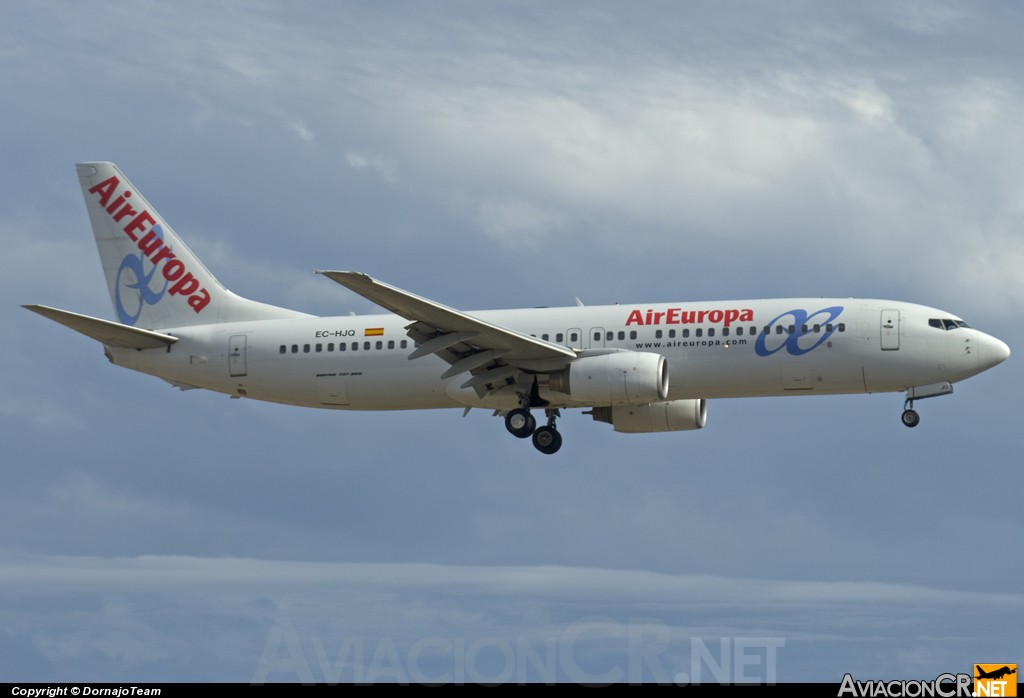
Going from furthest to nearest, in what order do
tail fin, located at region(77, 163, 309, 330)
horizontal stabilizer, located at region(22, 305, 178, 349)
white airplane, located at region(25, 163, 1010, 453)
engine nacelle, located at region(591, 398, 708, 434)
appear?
tail fin, located at region(77, 163, 309, 330) < engine nacelle, located at region(591, 398, 708, 434) < horizontal stabilizer, located at region(22, 305, 178, 349) < white airplane, located at region(25, 163, 1010, 453)

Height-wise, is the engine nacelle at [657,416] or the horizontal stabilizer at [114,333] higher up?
the horizontal stabilizer at [114,333]

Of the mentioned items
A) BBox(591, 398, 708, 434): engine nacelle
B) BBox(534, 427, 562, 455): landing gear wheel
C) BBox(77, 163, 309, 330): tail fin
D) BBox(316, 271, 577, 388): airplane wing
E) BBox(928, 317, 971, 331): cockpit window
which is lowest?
BBox(534, 427, 562, 455): landing gear wheel

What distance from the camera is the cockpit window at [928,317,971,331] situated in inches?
2106

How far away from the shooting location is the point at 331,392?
2254 inches

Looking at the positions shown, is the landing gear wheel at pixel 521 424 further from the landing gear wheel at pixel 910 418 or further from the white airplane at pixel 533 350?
the landing gear wheel at pixel 910 418

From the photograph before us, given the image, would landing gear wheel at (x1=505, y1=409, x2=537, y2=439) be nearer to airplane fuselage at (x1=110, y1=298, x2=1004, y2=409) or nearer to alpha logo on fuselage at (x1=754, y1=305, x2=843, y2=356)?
airplane fuselage at (x1=110, y1=298, x2=1004, y2=409)

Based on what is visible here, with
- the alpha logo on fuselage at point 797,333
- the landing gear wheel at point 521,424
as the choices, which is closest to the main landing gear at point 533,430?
the landing gear wheel at point 521,424

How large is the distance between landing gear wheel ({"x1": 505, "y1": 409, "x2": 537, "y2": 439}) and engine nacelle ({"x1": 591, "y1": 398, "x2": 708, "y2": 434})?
4.18 m

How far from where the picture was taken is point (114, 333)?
5788 centimetres

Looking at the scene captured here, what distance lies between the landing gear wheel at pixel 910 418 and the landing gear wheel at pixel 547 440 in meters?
10.9

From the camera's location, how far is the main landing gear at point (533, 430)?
5597 cm

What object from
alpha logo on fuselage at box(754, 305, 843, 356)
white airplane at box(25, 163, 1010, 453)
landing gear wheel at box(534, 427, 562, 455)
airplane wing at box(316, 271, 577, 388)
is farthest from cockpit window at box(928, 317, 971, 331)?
landing gear wheel at box(534, 427, 562, 455)

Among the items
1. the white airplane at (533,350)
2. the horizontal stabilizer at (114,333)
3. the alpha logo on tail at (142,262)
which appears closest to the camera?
the white airplane at (533,350)

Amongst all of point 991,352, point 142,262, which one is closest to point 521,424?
point 991,352
